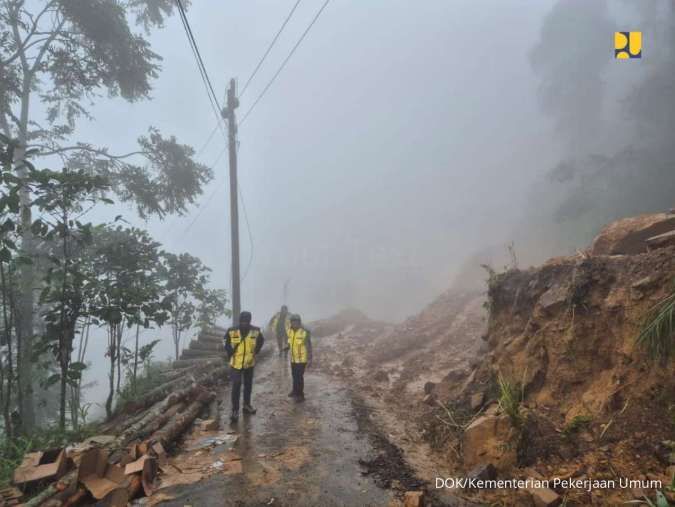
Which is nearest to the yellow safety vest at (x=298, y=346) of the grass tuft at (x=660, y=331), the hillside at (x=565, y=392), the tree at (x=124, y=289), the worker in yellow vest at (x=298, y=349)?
the worker in yellow vest at (x=298, y=349)

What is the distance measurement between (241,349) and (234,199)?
761cm

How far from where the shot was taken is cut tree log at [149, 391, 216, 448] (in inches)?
216

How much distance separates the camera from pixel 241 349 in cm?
693

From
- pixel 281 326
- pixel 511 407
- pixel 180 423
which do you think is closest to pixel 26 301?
pixel 180 423

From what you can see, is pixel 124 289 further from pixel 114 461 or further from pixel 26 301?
pixel 26 301

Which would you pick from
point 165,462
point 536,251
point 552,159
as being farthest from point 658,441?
point 552,159

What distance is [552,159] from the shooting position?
61.6 metres

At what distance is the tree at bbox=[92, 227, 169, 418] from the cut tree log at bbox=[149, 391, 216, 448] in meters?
1.61

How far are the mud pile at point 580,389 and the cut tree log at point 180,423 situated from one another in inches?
152

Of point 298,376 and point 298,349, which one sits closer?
point 298,349

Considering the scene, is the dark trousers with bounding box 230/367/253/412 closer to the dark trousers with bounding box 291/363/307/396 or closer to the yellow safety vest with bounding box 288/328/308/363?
the yellow safety vest with bounding box 288/328/308/363

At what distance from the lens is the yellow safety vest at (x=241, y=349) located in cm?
693

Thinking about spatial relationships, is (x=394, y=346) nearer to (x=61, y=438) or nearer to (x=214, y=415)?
(x=214, y=415)

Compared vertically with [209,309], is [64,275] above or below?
above
